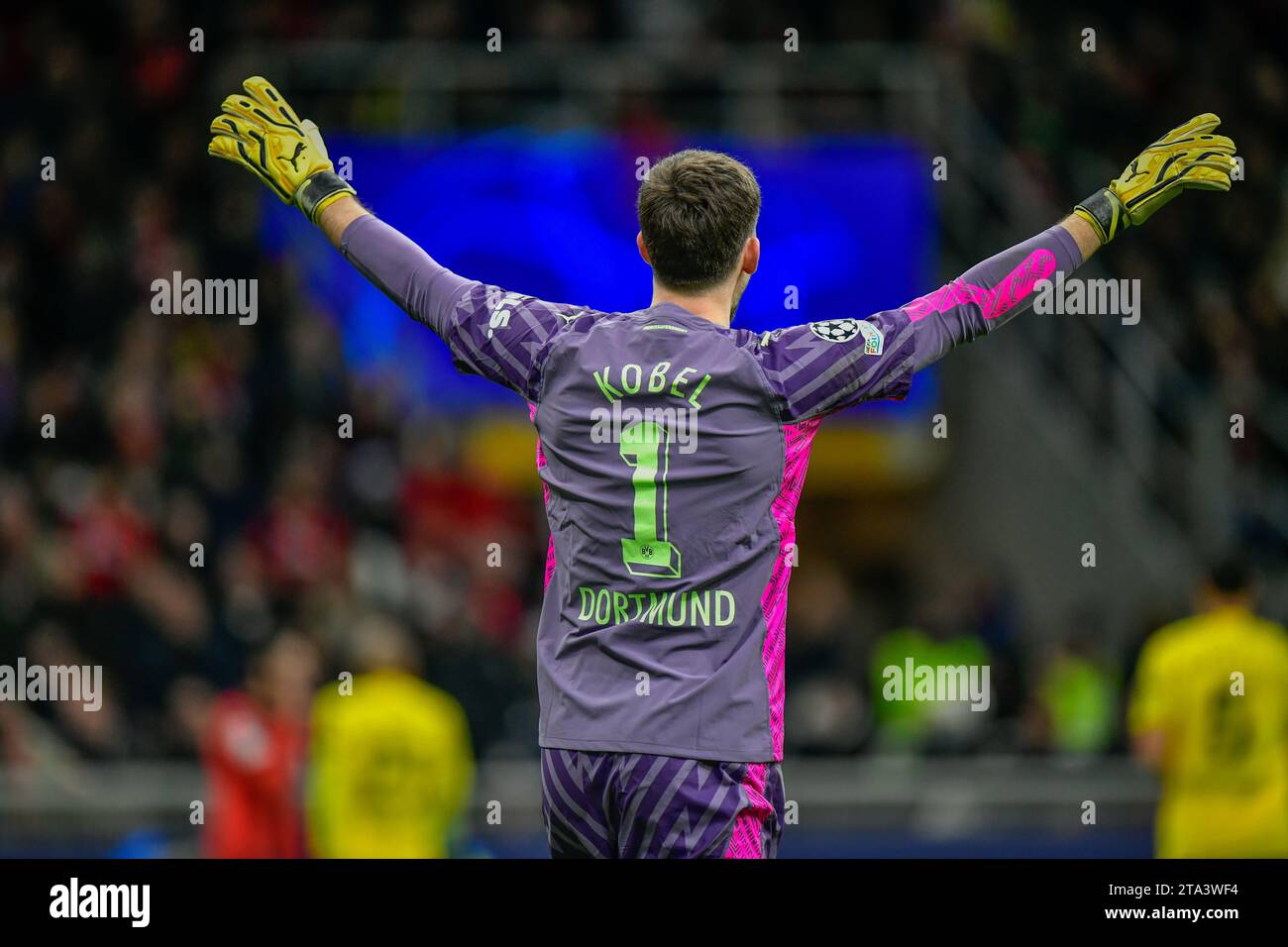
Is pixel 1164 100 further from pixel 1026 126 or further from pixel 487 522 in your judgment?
pixel 487 522

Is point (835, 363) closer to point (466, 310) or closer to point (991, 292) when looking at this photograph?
point (991, 292)

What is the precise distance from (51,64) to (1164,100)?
32.1 feet

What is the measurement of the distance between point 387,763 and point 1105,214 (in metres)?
6.25

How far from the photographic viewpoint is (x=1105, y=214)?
412 centimetres

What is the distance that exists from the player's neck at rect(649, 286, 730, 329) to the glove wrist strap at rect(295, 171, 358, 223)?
0.77 meters

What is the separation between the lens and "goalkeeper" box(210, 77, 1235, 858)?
3553 mm

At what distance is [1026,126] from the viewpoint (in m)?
16.7

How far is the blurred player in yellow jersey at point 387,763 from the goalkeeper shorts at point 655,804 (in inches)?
234

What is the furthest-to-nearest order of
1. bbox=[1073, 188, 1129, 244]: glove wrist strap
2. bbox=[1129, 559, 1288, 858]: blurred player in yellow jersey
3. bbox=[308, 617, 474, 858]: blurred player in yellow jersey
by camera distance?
bbox=[308, 617, 474, 858]: blurred player in yellow jersey, bbox=[1129, 559, 1288, 858]: blurred player in yellow jersey, bbox=[1073, 188, 1129, 244]: glove wrist strap
